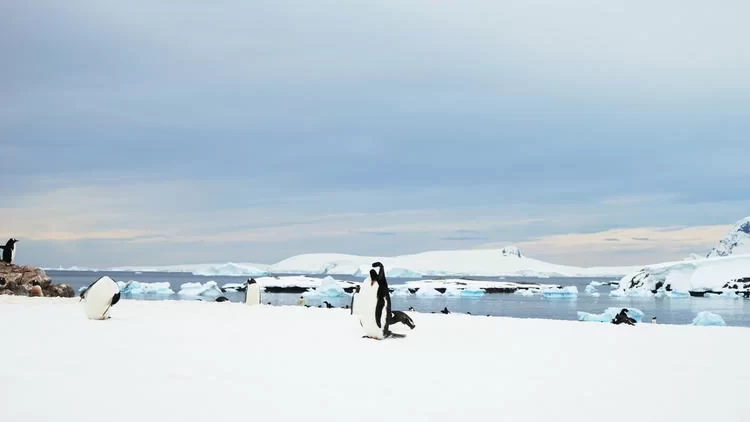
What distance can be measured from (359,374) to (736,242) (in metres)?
121

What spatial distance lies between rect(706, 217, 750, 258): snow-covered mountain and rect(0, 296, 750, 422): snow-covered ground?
11139 cm

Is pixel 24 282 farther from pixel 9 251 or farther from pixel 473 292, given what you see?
pixel 473 292

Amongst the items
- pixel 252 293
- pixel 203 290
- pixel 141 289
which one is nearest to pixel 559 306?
pixel 203 290

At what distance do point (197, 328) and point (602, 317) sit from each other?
19.8 metres

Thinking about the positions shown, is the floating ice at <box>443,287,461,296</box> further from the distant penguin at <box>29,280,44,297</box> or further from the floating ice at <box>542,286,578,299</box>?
the distant penguin at <box>29,280,44,297</box>

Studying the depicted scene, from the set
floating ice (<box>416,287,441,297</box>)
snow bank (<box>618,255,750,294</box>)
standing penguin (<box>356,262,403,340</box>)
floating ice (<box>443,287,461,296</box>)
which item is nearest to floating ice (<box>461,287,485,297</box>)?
floating ice (<box>443,287,461,296</box>)

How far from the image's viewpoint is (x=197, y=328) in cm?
1129

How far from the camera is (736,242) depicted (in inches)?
4382

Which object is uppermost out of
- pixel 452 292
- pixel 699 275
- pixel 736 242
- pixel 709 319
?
pixel 736 242

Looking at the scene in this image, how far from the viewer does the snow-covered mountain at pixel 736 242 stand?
109 m

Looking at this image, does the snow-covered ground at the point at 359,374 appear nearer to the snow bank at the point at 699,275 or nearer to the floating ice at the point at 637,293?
the snow bank at the point at 699,275

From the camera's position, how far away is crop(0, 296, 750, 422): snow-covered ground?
4746 millimetres

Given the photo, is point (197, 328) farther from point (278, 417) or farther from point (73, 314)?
point (278, 417)

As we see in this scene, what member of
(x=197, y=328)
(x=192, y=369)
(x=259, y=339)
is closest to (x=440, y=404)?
(x=192, y=369)
